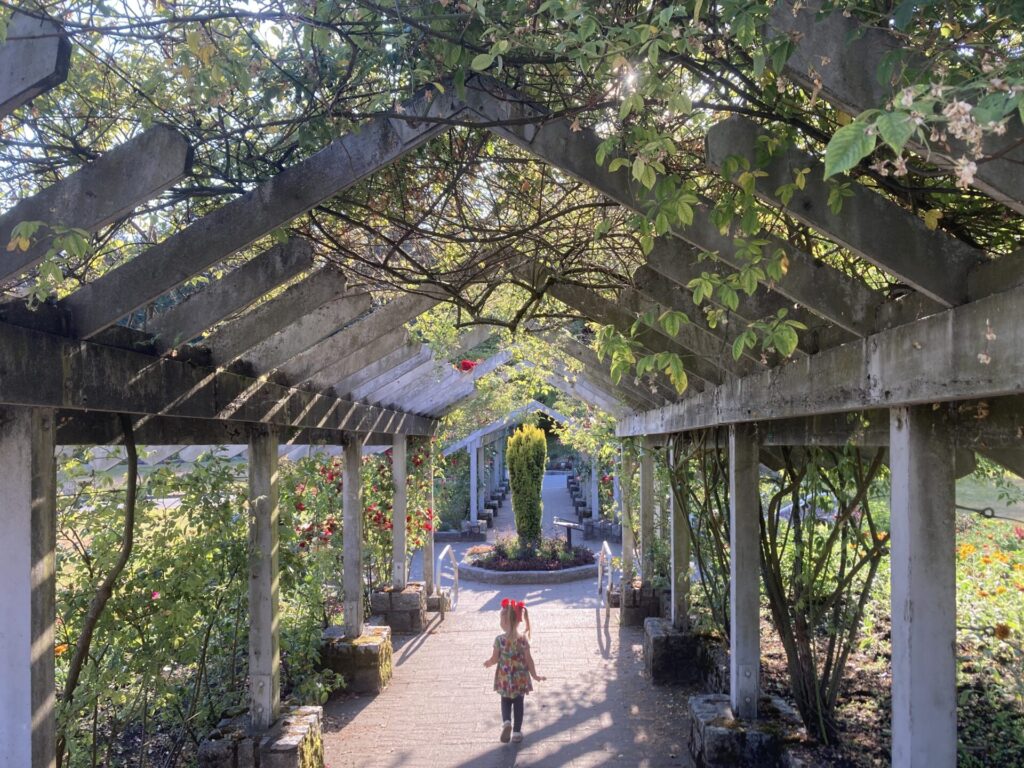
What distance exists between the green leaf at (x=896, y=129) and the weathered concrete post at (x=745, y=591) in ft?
12.3

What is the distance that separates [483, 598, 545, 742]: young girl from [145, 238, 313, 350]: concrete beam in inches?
145

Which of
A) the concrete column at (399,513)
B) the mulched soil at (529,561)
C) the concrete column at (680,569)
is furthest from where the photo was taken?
the mulched soil at (529,561)

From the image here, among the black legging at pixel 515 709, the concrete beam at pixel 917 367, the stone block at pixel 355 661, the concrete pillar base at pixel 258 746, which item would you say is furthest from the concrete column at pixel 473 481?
the concrete beam at pixel 917 367

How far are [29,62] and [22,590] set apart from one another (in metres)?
1.65

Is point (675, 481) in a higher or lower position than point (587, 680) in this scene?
higher

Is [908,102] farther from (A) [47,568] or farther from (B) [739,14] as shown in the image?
(A) [47,568]

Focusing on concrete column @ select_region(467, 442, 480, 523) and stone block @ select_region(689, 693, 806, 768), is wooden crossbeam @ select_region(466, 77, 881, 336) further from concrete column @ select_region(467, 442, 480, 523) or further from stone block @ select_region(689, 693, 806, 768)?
concrete column @ select_region(467, 442, 480, 523)

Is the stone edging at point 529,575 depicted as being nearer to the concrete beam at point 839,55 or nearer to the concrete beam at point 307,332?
the concrete beam at point 307,332

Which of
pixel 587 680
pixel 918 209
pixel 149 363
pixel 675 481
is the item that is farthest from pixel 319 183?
pixel 587 680

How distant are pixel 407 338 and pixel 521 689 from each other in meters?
2.94

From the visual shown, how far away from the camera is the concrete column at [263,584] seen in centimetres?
504

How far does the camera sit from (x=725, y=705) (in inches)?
197

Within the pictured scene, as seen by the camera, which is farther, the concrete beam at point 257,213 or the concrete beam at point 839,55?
the concrete beam at point 257,213

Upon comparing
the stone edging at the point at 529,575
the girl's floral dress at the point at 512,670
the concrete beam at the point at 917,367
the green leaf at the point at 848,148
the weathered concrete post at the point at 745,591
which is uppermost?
the green leaf at the point at 848,148
